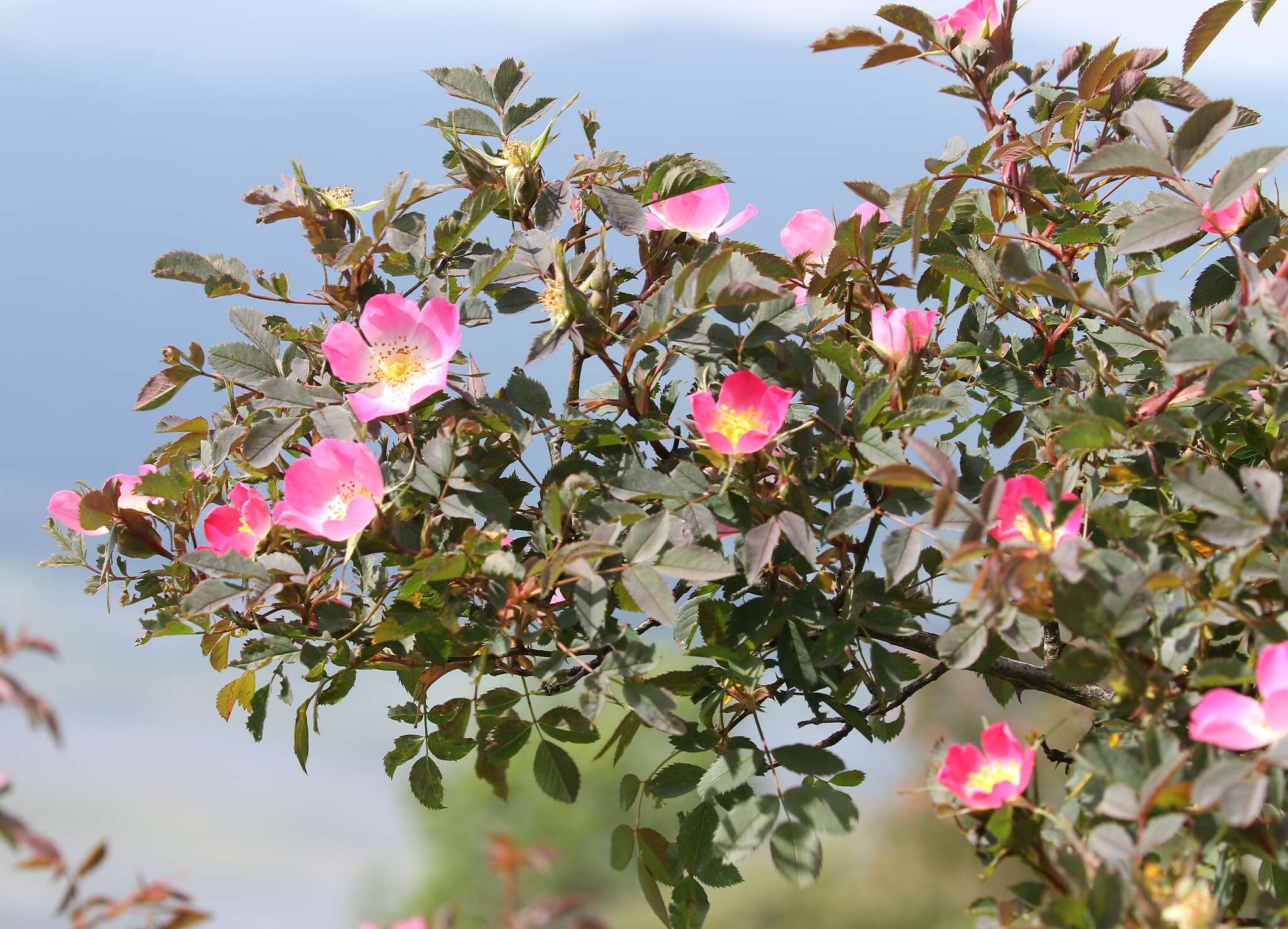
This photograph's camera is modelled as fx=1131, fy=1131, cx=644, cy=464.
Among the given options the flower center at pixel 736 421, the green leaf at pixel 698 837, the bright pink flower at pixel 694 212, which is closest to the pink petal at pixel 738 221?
the bright pink flower at pixel 694 212

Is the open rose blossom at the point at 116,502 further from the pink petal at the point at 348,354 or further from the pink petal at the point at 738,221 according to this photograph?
the pink petal at the point at 738,221

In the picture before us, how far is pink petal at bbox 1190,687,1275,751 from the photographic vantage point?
36.2 inches

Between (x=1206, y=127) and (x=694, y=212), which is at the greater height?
(x=694, y=212)

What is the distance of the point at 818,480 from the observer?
4.28 feet

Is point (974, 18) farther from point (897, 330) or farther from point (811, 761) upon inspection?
point (811, 761)

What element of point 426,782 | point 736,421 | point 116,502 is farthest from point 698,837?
point 116,502

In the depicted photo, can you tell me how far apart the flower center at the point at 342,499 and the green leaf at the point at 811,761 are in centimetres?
56

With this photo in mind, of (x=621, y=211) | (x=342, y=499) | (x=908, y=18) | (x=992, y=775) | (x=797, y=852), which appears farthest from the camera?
(x=908, y=18)

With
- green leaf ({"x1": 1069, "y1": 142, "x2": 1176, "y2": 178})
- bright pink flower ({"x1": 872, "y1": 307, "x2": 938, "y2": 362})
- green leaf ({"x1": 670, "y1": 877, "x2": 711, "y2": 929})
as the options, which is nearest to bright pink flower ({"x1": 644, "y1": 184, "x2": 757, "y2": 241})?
bright pink flower ({"x1": 872, "y1": 307, "x2": 938, "y2": 362})

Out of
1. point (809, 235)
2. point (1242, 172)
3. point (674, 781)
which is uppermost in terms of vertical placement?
point (809, 235)

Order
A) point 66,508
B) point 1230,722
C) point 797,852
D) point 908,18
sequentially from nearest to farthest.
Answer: point 1230,722 → point 797,852 → point 908,18 → point 66,508

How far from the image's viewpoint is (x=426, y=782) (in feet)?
4.72

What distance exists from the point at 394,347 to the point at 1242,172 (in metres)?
0.93

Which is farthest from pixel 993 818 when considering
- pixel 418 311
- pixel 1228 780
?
pixel 418 311
